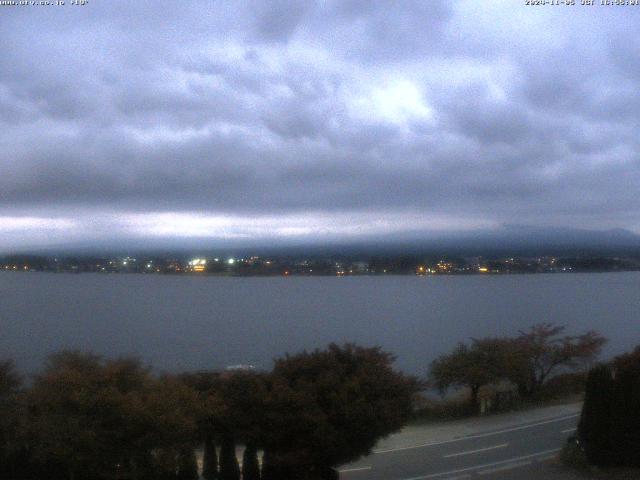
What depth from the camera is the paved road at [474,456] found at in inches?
580

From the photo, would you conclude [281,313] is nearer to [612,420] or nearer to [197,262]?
[197,262]

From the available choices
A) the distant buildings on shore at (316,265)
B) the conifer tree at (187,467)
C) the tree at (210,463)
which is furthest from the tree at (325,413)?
the distant buildings on shore at (316,265)

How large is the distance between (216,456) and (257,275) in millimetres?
45545

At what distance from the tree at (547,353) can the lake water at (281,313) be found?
5.28 m

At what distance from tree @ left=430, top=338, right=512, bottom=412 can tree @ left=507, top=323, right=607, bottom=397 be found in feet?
4.47

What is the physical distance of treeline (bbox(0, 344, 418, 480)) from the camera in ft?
33.3

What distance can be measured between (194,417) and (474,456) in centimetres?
811

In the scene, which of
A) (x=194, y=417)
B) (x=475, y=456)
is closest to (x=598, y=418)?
(x=475, y=456)

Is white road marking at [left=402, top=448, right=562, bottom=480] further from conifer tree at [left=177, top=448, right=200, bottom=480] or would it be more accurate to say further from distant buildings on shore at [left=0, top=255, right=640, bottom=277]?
distant buildings on shore at [left=0, top=255, right=640, bottom=277]

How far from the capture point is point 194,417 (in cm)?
1087

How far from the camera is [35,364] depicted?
29188 mm

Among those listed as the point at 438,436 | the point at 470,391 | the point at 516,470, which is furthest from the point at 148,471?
the point at 470,391

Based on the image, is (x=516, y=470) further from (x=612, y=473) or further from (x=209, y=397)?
(x=209, y=397)

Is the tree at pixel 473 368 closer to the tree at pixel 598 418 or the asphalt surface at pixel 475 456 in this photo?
the asphalt surface at pixel 475 456
